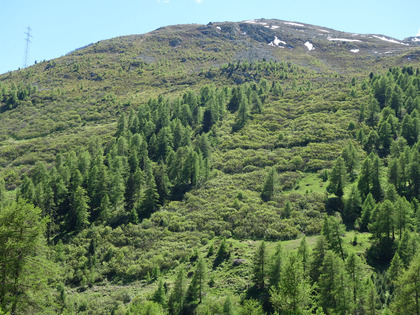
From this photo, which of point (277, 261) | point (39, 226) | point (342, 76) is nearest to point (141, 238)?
point (277, 261)

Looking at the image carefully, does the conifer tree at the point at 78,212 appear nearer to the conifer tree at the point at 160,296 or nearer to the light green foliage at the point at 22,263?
the conifer tree at the point at 160,296

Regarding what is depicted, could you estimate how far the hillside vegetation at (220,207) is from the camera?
97.4ft

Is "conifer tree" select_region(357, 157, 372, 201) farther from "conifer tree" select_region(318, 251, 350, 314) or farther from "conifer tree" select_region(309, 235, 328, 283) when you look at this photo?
"conifer tree" select_region(318, 251, 350, 314)

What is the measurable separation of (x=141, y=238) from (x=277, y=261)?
28010 mm

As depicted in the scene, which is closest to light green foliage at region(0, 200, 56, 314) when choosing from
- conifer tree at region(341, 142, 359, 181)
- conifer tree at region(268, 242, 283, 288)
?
conifer tree at region(268, 242, 283, 288)

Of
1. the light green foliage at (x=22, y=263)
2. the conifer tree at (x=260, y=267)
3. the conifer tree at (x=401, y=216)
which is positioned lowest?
the conifer tree at (x=260, y=267)

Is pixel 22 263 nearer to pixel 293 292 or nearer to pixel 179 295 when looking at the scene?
pixel 293 292

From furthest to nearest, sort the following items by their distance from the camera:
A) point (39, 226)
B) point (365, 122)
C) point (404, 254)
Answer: point (365, 122) → point (404, 254) → point (39, 226)

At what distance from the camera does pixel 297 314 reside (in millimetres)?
19297

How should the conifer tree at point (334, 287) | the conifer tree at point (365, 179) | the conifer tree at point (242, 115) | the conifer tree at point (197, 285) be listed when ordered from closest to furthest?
1. the conifer tree at point (334, 287)
2. the conifer tree at point (197, 285)
3. the conifer tree at point (365, 179)
4. the conifer tree at point (242, 115)

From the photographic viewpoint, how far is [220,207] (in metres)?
62.9

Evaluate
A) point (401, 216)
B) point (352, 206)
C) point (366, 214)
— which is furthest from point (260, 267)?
→ point (352, 206)

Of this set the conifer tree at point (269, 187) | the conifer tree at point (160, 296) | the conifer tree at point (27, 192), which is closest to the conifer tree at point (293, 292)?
the conifer tree at point (160, 296)

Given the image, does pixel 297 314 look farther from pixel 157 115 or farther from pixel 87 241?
pixel 157 115
